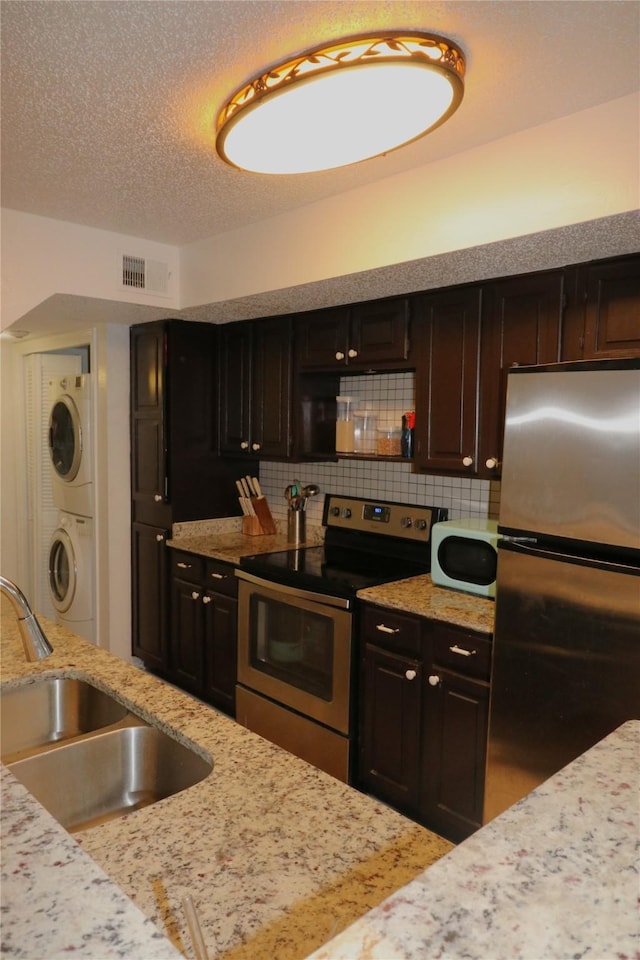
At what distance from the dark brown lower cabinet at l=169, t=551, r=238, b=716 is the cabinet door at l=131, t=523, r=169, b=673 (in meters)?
0.09

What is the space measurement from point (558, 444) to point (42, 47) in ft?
5.57

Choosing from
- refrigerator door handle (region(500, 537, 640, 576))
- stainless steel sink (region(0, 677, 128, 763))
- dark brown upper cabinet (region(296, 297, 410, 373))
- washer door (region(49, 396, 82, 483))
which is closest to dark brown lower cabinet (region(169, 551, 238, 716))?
washer door (region(49, 396, 82, 483))

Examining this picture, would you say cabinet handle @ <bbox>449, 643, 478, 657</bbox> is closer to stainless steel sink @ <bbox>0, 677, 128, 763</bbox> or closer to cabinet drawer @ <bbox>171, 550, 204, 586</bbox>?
stainless steel sink @ <bbox>0, 677, 128, 763</bbox>

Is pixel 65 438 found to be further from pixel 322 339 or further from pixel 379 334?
pixel 379 334

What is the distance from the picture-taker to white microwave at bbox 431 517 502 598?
2531 millimetres

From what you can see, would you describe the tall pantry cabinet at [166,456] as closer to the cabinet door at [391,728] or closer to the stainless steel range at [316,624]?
the stainless steel range at [316,624]

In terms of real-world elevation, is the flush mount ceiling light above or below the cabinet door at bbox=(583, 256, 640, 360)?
above

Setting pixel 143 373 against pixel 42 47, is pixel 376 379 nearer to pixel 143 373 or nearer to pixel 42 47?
pixel 143 373

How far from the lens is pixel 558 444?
187cm

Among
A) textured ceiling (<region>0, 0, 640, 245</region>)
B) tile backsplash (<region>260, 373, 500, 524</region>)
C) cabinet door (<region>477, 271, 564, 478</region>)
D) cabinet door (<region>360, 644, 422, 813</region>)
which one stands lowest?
cabinet door (<region>360, 644, 422, 813</region>)

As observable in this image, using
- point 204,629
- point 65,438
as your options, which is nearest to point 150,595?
point 204,629

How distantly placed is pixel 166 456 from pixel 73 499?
3.41 ft

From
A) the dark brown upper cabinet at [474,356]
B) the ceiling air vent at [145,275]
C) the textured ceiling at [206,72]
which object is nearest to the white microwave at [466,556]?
the dark brown upper cabinet at [474,356]

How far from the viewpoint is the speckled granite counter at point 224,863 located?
0.60m
